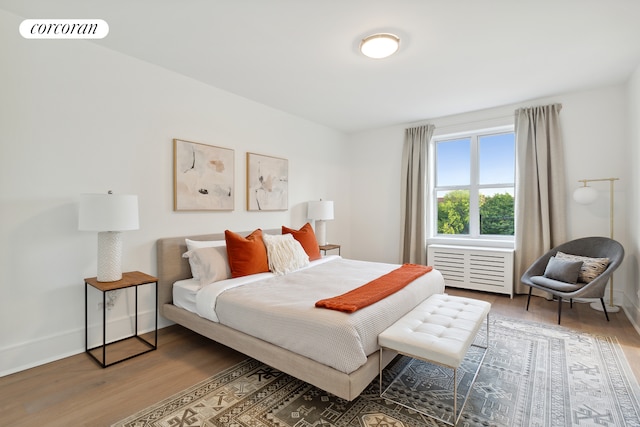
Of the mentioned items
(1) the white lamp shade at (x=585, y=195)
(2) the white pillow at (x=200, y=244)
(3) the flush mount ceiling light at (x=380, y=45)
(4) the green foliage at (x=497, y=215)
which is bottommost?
(2) the white pillow at (x=200, y=244)

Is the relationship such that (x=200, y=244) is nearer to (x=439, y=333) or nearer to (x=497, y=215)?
(x=439, y=333)

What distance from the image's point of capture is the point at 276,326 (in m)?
1.99

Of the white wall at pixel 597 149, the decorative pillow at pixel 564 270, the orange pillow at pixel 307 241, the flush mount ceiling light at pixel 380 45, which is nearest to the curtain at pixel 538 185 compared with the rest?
the white wall at pixel 597 149

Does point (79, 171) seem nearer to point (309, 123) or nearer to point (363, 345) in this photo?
point (363, 345)

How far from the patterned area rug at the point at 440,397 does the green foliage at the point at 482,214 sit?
2204 mm

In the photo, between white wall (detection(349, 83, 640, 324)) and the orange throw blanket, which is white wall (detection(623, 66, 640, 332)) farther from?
the orange throw blanket

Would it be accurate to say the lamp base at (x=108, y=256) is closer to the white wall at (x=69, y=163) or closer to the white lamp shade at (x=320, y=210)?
the white wall at (x=69, y=163)

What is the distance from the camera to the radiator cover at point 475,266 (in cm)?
406

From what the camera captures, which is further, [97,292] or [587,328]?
[587,328]

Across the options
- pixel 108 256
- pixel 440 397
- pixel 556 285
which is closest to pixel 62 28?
pixel 108 256

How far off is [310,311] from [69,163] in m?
2.27

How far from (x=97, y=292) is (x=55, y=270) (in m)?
0.36

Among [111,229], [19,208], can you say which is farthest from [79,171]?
[111,229]

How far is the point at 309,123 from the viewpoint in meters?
4.84
